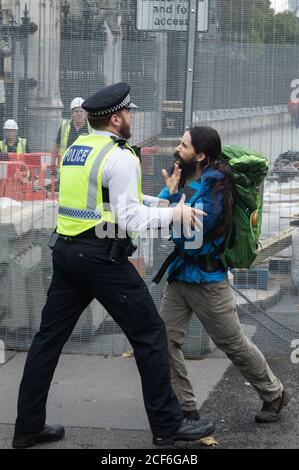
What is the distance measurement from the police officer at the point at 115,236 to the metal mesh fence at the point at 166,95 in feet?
5.63

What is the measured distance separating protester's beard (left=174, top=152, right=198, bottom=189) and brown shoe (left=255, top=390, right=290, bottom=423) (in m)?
1.37

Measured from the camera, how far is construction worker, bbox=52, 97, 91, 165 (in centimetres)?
657

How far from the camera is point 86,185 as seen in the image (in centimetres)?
478

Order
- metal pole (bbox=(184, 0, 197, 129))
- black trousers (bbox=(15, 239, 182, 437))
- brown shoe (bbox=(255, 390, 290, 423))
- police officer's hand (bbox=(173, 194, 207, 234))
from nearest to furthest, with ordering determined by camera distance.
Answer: police officer's hand (bbox=(173, 194, 207, 234)), black trousers (bbox=(15, 239, 182, 437)), brown shoe (bbox=(255, 390, 290, 423)), metal pole (bbox=(184, 0, 197, 129))

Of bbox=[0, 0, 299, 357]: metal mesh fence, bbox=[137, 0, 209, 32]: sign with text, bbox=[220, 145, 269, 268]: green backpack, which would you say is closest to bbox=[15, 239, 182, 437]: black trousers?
bbox=[220, 145, 269, 268]: green backpack

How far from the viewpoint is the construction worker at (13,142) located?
6661mm

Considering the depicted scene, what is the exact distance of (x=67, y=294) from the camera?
5.00 meters

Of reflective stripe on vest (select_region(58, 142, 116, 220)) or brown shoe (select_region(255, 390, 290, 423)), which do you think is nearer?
reflective stripe on vest (select_region(58, 142, 116, 220))

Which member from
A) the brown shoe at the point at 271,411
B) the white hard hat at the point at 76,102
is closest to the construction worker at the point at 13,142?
the white hard hat at the point at 76,102

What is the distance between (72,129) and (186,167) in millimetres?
1760

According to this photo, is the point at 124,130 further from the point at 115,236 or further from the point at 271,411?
the point at 271,411

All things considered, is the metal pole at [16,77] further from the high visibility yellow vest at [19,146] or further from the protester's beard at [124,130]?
the protester's beard at [124,130]

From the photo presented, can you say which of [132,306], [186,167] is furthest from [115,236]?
[186,167]

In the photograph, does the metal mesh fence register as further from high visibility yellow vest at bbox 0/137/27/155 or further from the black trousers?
the black trousers
